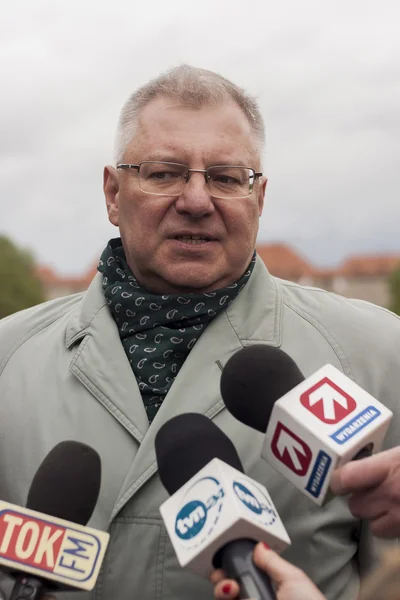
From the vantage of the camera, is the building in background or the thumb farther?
the building in background

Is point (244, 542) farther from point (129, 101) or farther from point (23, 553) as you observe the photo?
point (129, 101)

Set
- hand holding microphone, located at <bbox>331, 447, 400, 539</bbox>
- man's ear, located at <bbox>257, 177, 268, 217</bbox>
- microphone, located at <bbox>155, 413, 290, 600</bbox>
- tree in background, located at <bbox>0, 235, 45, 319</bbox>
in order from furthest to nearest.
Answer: tree in background, located at <bbox>0, 235, 45, 319</bbox> → man's ear, located at <bbox>257, 177, 268, 217</bbox> → hand holding microphone, located at <bbox>331, 447, 400, 539</bbox> → microphone, located at <bbox>155, 413, 290, 600</bbox>

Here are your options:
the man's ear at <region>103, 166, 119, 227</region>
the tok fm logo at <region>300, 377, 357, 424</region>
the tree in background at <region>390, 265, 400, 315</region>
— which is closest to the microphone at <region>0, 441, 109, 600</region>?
the tok fm logo at <region>300, 377, 357, 424</region>

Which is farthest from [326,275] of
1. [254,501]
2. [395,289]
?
[254,501]

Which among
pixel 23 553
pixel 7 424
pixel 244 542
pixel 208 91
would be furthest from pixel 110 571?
pixel 208 91

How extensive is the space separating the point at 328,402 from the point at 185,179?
1374mm

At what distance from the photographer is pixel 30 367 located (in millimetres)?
3262

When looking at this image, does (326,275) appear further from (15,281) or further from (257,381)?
(257,381)

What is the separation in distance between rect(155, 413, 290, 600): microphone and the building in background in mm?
65818

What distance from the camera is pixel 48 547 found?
1.99 m

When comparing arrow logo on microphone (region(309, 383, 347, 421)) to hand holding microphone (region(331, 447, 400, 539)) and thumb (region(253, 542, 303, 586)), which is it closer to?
hand holding microphone (region(331, 447, 400, 539))

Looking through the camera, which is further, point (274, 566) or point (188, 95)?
point (188, 95)

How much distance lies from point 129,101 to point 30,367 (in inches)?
47.7

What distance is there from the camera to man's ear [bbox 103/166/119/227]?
3638 mm
